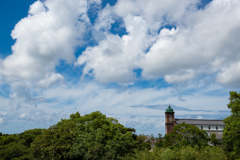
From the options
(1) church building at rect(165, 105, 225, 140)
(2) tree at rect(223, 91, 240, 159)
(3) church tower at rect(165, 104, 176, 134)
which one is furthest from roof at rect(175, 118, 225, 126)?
(2) tree at rect(223, 91, 240, 159)

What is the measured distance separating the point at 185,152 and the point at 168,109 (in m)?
59.5

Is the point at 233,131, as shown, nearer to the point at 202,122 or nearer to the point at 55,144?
the point at 55,144

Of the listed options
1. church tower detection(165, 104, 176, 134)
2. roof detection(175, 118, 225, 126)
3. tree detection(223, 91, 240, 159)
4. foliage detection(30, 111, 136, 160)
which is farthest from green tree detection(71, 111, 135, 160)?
roof detection(175, 118, 225, 126)

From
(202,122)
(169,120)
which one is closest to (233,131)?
(169,120)

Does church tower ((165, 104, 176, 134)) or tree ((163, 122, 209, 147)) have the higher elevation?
church tower ((165, 104, 176, 134))

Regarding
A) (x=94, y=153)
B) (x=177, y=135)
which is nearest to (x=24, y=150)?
(x=94, y=153)

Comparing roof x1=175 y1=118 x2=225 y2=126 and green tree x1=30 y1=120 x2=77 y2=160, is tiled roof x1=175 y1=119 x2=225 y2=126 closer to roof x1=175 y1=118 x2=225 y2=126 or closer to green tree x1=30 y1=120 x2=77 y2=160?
roof x1=175 y1=118 x2=225 y2=126

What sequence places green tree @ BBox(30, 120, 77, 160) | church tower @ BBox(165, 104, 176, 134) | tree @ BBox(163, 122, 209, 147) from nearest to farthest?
green tree @ BBox(30, 120, 77, 160)
tree @ BBox(163, 122, 209, 147)
church tower @ BBox(165, 104, 176, 134)

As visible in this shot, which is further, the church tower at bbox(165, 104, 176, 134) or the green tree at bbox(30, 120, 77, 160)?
the church tower at bbox(165, 104, 176, 134)

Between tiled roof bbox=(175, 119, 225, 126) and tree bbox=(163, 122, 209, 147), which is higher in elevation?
tiled roof bbox=(175, 119, 225, 126)

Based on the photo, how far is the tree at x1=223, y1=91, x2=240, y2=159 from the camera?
23969mm

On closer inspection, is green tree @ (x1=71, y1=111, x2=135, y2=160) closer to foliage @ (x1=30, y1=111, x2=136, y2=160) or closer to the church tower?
foliage @ (x1=30, y1=111, x2=136, y2=160)

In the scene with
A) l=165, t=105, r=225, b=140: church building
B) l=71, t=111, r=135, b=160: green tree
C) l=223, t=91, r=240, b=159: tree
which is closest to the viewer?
l=223, t=91, r=240, b=159: tree

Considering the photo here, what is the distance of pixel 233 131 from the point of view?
2414 centimetres
